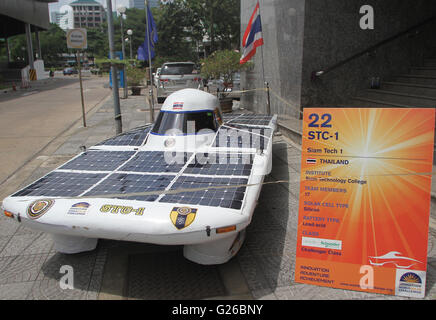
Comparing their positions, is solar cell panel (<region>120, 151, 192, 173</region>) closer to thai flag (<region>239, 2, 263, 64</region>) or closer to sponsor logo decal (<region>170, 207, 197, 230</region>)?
sponsor logo decal (<region>170, 207, 197, 230</region>)

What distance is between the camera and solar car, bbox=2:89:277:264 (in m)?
3.47

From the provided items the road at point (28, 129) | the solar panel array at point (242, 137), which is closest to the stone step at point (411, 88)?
the solar panel array at point (242, 137)

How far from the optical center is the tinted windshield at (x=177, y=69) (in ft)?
56.5

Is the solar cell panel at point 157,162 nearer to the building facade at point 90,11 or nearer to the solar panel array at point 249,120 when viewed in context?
the solar panel array at point 249,120

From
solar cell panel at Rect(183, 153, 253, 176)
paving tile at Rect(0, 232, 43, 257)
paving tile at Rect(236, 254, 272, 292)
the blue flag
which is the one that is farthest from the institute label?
the blue flag

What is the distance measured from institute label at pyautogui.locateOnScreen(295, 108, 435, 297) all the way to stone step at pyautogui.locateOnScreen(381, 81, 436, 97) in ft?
22.8

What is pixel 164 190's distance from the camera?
13.4 feet

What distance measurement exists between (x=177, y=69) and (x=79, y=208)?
14458mm

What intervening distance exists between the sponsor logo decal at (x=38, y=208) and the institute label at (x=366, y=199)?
2.74 metres

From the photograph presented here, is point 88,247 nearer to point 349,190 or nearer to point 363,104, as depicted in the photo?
point 349,190

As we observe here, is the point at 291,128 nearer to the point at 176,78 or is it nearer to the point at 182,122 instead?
the point at 182,122

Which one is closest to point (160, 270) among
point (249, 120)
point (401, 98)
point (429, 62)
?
point (249, 120)
